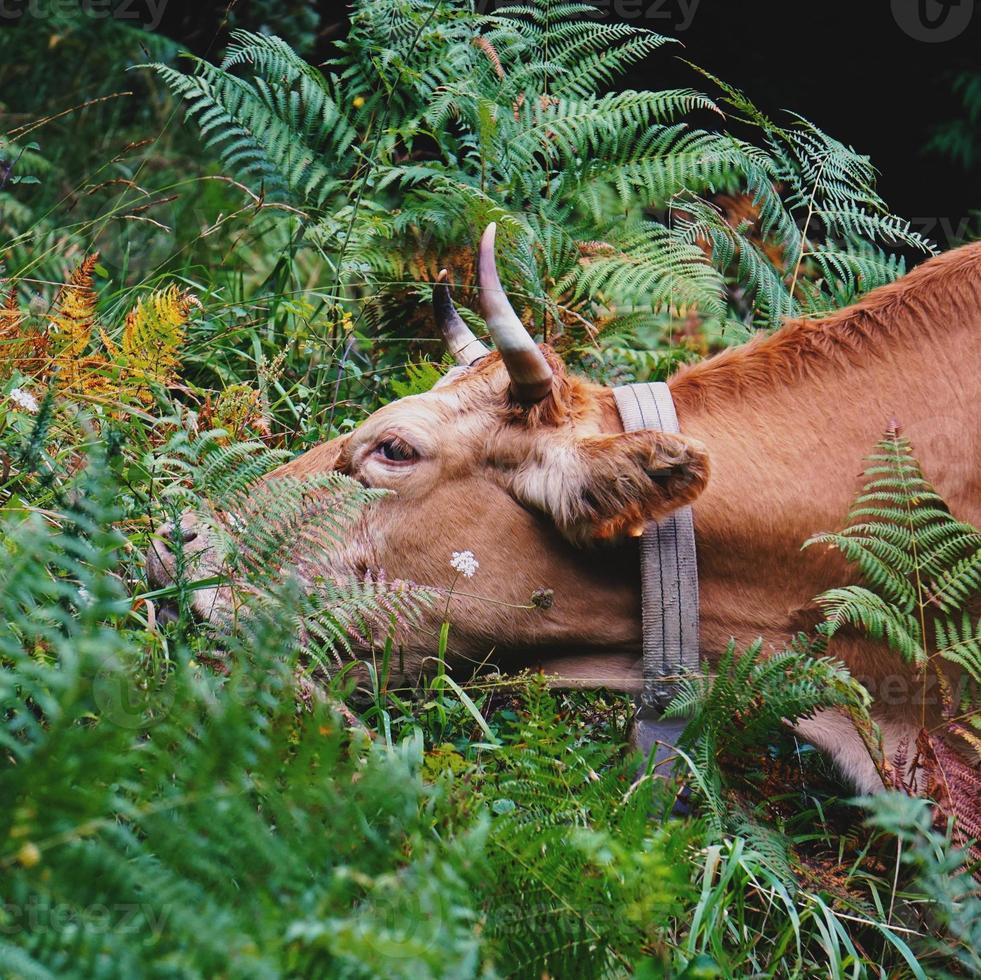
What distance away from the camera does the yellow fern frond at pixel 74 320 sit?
13.9 ft

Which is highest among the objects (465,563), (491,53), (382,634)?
(491,53)

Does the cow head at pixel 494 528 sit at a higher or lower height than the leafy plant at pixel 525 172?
lower

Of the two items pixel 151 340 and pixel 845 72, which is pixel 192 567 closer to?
pixel 151 340

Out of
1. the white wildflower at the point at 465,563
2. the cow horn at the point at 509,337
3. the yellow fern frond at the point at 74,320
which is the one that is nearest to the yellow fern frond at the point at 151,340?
the yellow fern frond at the point at 74,320

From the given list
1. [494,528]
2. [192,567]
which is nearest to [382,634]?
[494,528]

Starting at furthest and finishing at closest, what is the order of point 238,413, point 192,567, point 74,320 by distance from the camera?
point 238,413, point 74,320, point 192,567

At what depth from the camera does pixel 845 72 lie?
32.4ft

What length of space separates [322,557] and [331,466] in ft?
1.36

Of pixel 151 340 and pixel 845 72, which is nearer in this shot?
pixel 151 340

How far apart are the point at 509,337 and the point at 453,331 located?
0.94 m

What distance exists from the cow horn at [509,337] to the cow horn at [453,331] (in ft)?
2.26

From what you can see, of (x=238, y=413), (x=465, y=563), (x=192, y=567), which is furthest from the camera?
(x=238, y=413)

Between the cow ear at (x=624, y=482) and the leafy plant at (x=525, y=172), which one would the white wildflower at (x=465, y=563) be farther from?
the leafy plant at (x=525, y=172)

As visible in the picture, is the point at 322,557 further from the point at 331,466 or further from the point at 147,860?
the point at 147,860
